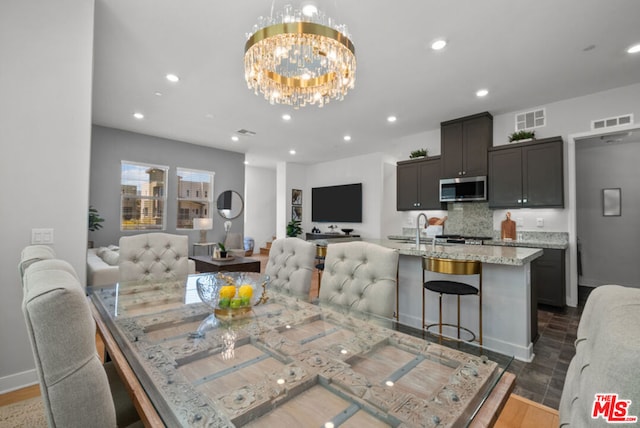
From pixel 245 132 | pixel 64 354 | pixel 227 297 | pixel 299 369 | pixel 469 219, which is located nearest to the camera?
pixel 64 354

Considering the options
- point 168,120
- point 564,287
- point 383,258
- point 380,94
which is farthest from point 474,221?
point 168,120

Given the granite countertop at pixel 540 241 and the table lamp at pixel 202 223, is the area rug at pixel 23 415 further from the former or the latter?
the granite countertop at pixel 540 241

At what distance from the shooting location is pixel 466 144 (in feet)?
15.4

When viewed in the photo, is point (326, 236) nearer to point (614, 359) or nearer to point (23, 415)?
point (23, 415)

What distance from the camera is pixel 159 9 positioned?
238 cm

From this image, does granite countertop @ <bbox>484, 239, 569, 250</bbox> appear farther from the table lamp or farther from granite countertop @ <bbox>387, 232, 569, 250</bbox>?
the table lamp

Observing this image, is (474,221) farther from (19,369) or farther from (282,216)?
(19,369)

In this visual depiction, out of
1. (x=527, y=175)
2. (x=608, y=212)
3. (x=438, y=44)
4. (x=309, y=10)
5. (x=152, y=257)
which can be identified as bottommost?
(x=152, y=257)

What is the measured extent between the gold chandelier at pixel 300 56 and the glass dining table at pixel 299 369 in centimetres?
159

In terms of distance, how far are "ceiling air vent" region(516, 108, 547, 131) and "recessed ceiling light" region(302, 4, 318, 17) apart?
3.81m

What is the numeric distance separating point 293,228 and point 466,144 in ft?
16.0

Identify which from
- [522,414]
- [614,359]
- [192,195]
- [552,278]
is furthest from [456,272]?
[192,195]

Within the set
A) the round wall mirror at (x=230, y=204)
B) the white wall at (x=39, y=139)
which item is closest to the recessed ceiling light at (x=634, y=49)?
the white wall at (x=39, y=139)

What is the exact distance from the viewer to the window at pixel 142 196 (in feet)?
18.7
